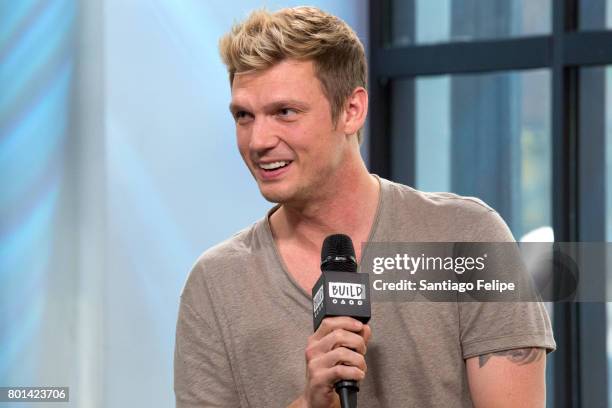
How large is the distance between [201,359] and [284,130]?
0.45 m

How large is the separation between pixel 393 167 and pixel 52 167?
1859mm

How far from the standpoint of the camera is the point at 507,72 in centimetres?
416

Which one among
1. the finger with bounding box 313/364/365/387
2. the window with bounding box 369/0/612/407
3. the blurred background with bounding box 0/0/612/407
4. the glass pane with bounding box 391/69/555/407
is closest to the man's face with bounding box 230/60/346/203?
the finger with bounding box 313/364/365/387

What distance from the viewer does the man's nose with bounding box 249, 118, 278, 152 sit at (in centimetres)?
190

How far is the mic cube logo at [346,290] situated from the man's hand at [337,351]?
32mm

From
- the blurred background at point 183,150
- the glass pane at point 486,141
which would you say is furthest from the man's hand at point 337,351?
the glass pane at point 486,141

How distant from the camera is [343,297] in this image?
1505 mm

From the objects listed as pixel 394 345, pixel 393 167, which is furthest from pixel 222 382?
pixel 393 167

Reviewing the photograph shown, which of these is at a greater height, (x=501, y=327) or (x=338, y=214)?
(x=338, y=214)

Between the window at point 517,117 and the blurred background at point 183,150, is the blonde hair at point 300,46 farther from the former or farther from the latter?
the window at point 517,117

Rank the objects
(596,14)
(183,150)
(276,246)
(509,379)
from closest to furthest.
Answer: (509,379) → (276,246) → (183,150) → (596,14)

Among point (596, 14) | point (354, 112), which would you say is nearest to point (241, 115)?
point (354, 112)

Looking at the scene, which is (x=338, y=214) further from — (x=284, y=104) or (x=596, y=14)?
(x=596, y=14)

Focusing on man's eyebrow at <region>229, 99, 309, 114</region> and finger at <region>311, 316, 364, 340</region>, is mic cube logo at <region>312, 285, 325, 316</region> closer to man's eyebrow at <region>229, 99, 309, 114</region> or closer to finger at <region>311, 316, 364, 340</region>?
finger at <region>311, 316, 364, 340</region>
